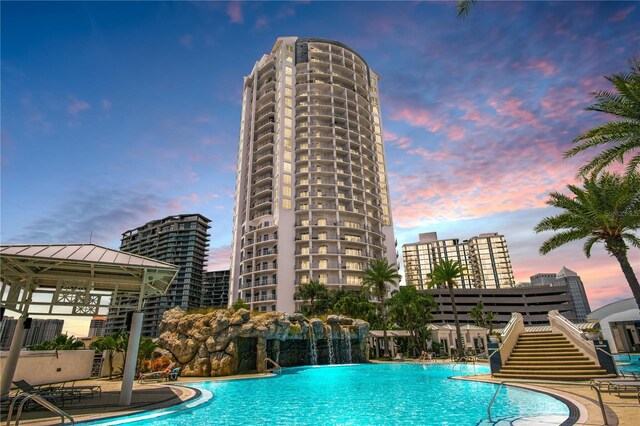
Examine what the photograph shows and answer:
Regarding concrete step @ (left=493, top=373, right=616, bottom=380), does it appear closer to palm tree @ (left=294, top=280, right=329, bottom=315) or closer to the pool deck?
the pool deck

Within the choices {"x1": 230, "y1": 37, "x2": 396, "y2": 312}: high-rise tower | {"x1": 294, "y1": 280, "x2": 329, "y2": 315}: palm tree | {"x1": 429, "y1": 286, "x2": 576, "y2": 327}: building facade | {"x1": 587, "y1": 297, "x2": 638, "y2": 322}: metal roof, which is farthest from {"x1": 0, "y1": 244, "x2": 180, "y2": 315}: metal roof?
{"x1": 429, "y1": 286, "x2": 576, "y2": 327}: building facade

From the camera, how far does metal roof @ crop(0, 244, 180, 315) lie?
1273 centimetres

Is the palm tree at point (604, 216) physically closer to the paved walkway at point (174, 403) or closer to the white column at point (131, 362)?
the paved walkway at point (174, 403)

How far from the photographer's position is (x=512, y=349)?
20.4 metres

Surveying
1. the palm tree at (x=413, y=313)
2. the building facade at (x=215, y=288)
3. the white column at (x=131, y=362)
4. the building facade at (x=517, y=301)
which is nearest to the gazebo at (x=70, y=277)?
the white column at (x=131, y=362)

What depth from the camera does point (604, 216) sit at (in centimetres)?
1862

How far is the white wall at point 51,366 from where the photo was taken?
57.2 ft

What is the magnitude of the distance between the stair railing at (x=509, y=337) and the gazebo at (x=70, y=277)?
18.8m

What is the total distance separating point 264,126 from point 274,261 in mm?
33046

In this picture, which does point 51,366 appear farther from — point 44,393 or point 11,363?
point 44,393

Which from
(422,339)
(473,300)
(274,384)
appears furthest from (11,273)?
(473,300)

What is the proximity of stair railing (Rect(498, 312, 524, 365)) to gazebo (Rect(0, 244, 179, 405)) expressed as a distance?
18775 mm

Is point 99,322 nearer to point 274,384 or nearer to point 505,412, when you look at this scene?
point 274,384

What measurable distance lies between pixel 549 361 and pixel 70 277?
24870 mm
